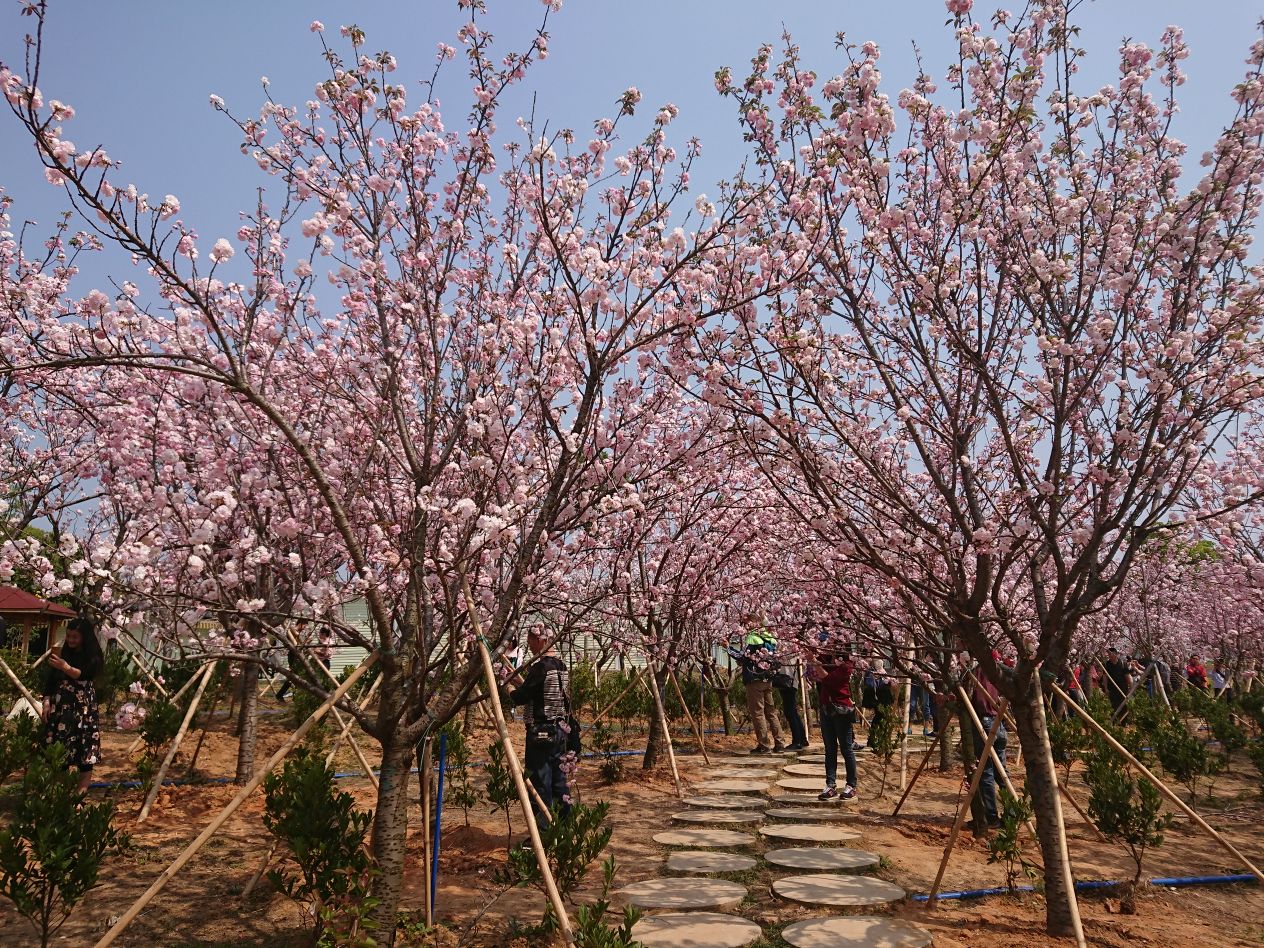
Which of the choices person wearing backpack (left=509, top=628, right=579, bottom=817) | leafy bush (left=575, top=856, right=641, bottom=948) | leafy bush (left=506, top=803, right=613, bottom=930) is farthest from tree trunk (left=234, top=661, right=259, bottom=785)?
leafy bush (left=575, top=856, right=641, bottom=948)

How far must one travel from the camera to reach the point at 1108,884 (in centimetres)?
639

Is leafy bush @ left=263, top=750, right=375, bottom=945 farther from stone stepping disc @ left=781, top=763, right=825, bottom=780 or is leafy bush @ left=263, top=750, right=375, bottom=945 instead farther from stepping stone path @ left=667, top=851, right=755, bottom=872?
stone stepping disc @ left=781, top=763, right=825, bottom=780

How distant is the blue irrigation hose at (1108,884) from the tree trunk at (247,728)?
7335 millimetres

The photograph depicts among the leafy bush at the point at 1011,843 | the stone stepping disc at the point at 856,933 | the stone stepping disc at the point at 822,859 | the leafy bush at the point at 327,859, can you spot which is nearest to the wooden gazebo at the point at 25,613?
Answer: the leafy bush at the point at 327,859

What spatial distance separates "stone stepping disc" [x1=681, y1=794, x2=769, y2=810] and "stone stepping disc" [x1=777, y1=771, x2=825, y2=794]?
0.87 m

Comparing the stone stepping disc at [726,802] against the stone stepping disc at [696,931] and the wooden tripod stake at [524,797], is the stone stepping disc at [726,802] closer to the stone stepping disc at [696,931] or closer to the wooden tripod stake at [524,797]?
the stone stepping disc at [696,931]

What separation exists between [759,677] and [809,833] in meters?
5.19

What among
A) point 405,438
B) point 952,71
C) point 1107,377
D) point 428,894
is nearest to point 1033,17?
point 952,71

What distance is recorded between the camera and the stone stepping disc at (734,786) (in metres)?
10.0

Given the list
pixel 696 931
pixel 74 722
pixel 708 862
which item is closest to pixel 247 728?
pixel 74 722

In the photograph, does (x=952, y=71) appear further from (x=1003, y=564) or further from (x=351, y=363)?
(x=351, y=363)

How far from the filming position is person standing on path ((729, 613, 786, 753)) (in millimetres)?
12133

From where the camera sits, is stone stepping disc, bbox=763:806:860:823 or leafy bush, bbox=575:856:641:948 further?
stone stepping disc, bbox=763:806:860:823

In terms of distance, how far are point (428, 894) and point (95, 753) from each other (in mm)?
4550
